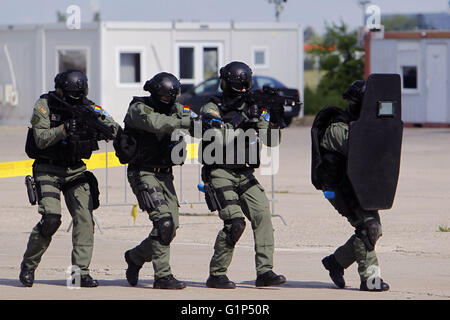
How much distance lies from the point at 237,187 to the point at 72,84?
5.17 ft

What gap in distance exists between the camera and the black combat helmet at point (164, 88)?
8.73m

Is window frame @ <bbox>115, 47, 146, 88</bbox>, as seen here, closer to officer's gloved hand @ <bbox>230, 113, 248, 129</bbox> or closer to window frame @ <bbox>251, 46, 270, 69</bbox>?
window frame @ <bbox>251, 46, 270, 69</bbox>

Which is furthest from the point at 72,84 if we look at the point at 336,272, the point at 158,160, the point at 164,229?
the point at 336,272

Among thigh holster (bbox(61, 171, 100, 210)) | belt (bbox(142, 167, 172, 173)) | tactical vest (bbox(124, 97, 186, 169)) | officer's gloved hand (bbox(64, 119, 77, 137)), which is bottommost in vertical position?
thigh holster (bbox(61, 171, 100, 210))

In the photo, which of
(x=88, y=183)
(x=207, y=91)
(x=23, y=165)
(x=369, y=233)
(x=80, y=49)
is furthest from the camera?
(x=80, y=49)

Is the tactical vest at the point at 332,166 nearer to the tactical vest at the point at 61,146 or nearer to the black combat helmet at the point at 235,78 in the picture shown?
the black combat helmet at the point at 235,78

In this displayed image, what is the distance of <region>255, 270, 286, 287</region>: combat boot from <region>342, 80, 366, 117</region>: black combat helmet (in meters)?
1.42

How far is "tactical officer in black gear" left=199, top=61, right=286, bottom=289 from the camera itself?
343 inches

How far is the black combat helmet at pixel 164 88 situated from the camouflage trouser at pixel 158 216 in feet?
2.01

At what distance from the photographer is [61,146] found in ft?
28.9

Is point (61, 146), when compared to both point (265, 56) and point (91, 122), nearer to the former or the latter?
point (91, 122)

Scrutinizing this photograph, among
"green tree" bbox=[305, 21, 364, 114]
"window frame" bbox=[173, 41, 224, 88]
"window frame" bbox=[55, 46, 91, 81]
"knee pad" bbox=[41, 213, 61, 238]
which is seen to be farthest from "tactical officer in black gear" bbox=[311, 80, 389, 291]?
"green tree" bbox=[305, 21, 364, 114]

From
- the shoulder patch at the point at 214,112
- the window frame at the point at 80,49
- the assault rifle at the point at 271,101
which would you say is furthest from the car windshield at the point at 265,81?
the shoulder patch at the point at 214,112

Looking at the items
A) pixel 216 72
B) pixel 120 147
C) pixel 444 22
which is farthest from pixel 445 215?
pixel 444 22
